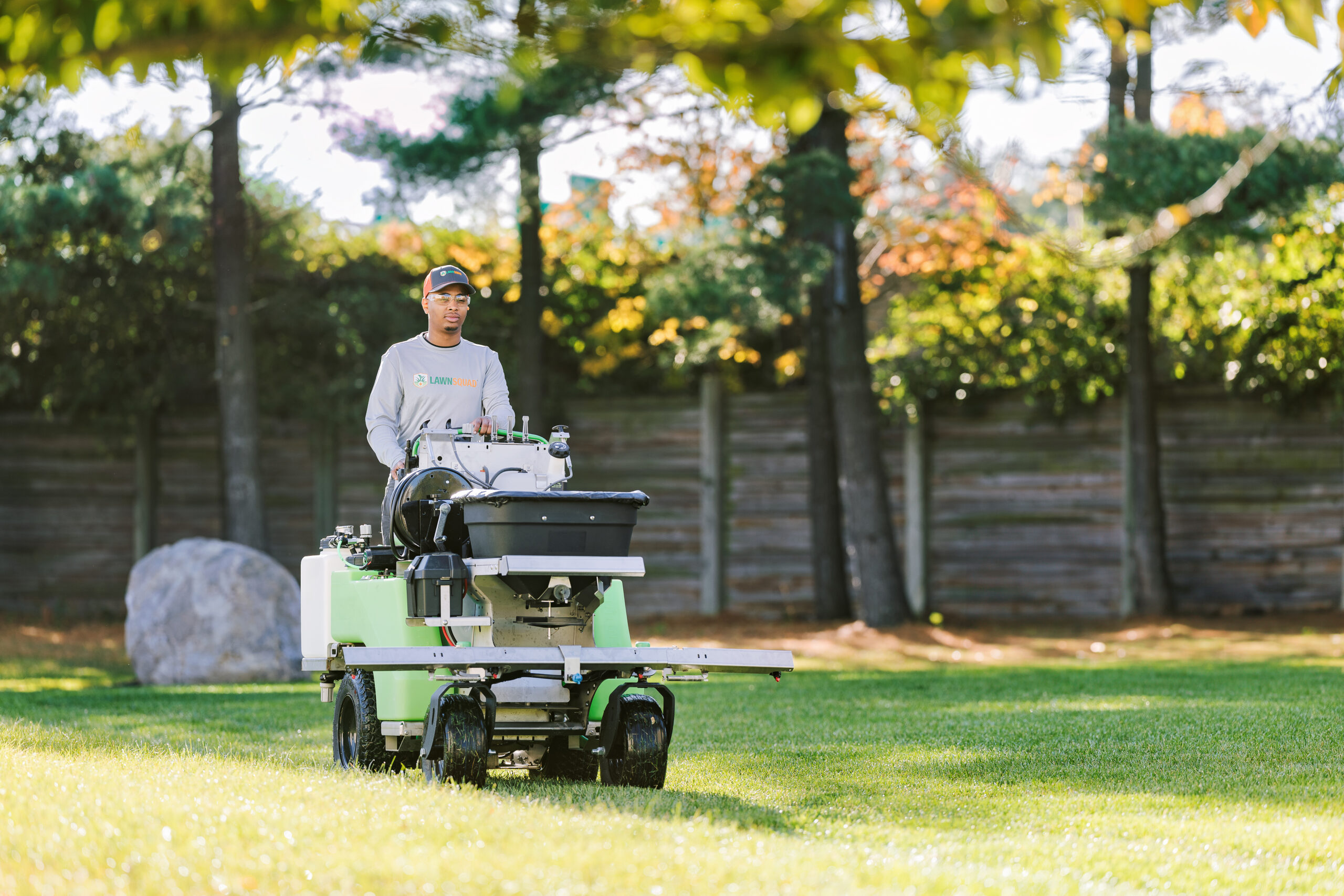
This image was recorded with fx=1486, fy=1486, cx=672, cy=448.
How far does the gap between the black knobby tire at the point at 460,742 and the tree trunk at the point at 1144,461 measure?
9743 mm

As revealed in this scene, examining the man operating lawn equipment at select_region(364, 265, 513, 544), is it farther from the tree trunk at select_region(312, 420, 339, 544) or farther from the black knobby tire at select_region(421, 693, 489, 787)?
the tree trunk at select_region(312, 420, 339, 544)

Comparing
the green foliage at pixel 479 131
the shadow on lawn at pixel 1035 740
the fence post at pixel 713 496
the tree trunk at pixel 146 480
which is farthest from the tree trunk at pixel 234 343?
the shadow on lawn at pixel 1035 740

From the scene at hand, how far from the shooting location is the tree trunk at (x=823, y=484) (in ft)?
47.8

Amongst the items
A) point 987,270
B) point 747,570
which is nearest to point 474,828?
point 747,570

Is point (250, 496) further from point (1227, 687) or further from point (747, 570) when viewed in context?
point (1227, 687)

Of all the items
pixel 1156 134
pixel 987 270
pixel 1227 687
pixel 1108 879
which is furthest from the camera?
pixel 987 270

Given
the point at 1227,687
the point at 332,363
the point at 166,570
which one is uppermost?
the point at 332,363

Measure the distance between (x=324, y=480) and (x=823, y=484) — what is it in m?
5.42

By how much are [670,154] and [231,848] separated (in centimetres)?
1294

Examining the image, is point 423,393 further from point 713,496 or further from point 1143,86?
point 1143,86

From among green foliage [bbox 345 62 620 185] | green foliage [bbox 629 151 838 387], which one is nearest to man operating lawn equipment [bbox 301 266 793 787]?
green foliage [bbox 345 62 620 185]

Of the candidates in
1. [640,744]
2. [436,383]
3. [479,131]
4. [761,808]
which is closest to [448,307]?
[436,383]

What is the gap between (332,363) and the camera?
1523cm

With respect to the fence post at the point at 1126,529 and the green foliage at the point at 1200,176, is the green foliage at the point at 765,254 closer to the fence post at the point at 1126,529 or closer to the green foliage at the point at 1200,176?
the green foliage at the point at 1200,176
